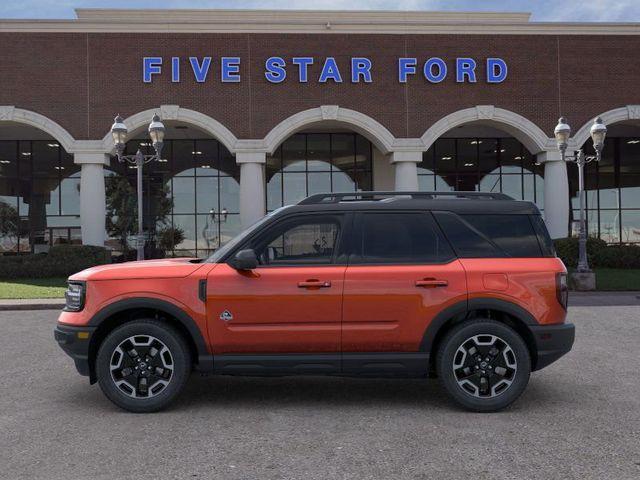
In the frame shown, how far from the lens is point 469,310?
16.7 feet

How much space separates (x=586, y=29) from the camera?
944 inches

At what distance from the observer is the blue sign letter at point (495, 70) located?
23.8m

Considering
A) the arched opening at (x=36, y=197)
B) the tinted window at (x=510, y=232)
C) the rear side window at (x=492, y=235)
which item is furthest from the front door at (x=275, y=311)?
the arched opening at (x=36, y=197)

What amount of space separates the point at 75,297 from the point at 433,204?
345cm

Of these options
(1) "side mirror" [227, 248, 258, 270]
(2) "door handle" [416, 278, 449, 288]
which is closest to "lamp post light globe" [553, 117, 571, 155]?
(2) "door handle" [416, 278, 449, 288]

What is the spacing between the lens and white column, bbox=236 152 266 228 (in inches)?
912

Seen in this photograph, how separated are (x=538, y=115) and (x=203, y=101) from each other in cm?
1406

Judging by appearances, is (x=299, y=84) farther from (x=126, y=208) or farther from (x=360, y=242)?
(x=360, y=242)

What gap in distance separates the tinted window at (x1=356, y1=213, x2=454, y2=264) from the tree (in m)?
25.4

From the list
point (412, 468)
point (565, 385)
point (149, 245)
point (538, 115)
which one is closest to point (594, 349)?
point (565, 385)

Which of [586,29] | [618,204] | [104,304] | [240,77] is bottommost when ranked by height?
[104,304]

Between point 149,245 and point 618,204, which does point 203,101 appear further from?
point 618,204

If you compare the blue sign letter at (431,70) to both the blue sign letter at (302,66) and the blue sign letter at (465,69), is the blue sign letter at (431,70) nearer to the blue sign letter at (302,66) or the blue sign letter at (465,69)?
the blue sign letter at (465,69)

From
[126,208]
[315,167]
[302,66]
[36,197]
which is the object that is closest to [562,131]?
[302,66]
